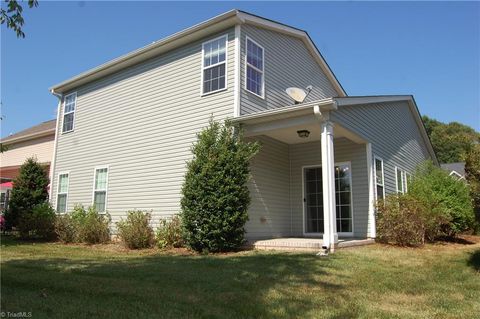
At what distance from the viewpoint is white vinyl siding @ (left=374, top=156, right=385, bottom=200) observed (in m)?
12.2

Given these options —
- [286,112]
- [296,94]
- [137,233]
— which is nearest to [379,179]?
[296,94]

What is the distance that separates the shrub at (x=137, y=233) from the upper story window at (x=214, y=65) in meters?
3.96

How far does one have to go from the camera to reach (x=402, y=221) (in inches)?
403

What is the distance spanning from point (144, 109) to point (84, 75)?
374cm

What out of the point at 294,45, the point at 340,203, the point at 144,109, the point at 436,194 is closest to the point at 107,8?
the point at 144,109

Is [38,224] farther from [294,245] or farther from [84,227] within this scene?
[294,245]

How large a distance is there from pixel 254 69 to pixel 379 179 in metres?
5.17

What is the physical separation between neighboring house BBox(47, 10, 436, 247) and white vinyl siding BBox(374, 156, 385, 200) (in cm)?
4

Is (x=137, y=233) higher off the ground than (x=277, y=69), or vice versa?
(x=277, y=69)

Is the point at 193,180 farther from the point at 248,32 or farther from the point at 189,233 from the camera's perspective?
the point at 248,32

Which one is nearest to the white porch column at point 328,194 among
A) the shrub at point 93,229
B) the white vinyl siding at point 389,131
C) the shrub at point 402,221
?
the white vinyl siding at point 389,131

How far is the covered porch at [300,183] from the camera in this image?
10.3 meters

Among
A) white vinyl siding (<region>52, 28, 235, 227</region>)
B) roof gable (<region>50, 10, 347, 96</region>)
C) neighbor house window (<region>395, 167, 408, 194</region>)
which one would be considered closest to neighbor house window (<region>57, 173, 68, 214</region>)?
white vinyl siding (<region>52, 28, 235, 227</region>)

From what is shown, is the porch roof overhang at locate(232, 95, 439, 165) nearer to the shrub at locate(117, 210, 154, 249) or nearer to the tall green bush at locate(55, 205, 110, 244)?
the shrub at locate(117, 210, 154, 249)
